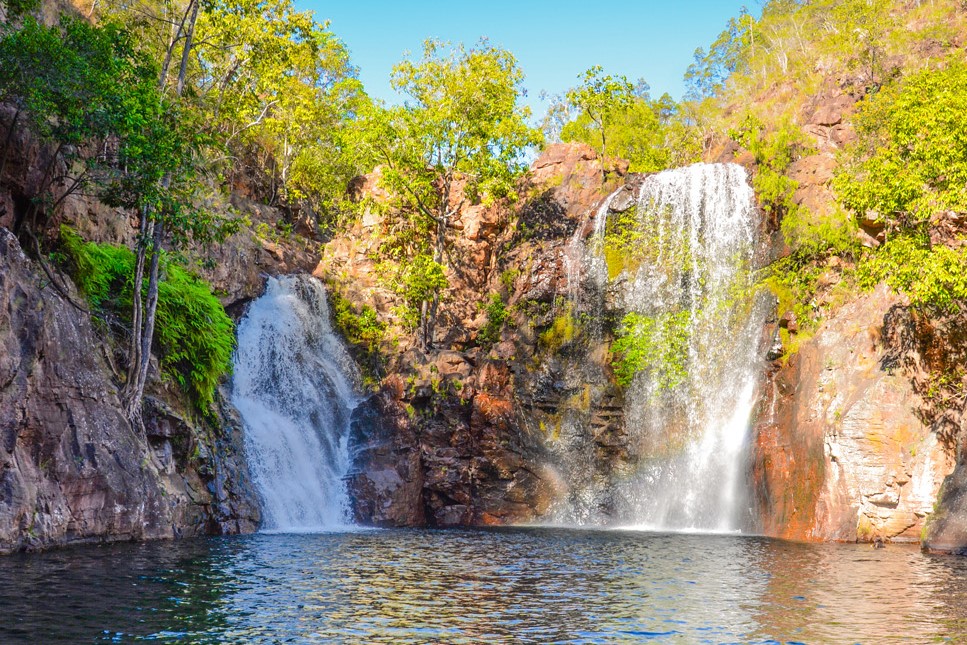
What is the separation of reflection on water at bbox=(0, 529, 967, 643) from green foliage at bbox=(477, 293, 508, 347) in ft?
56.2

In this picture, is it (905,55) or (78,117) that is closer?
(78,117)

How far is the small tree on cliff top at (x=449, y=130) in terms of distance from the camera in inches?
1502

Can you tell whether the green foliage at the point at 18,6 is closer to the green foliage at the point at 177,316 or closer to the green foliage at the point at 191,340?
the green foliage at the point at 177,316

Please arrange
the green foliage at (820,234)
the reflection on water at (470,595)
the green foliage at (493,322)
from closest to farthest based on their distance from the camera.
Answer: the reflection on water at (470,595), the green foliage at (820,234), the green foliage at (493,322)

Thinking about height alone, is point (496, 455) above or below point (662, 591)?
above

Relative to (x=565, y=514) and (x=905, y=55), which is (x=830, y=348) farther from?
(x=905, y=55)

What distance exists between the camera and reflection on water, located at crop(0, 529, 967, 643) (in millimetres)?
10086

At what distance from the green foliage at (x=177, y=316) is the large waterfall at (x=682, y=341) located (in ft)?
47.8

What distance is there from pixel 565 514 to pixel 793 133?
18.4m

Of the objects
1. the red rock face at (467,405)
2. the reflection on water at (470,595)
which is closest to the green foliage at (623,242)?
the red rock face at (467,405)

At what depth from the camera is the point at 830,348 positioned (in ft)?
88.4

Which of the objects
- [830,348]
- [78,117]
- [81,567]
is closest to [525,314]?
[830,348]

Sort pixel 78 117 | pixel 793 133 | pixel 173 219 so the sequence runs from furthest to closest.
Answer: pixel 793 133, pixel 173 219, pixel 78 117

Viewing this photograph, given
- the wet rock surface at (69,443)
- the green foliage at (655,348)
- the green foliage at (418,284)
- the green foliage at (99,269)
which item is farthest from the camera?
the green foliage at (418,284)
